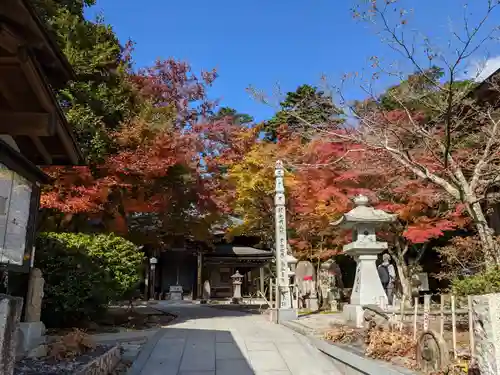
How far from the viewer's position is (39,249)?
9.08m

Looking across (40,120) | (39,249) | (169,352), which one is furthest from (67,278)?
(40,120)

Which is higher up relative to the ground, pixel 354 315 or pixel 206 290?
pixel 354 315

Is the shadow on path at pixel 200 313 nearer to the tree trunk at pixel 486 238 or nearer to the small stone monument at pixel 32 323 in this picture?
the small stone monument at pixel 32 323

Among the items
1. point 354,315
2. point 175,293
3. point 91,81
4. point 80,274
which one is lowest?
point 175,293

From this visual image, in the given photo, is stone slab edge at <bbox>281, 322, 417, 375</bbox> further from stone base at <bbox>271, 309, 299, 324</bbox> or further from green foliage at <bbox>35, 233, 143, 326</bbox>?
green foliage at <bbox>35, 233, 143, 326</bbox>

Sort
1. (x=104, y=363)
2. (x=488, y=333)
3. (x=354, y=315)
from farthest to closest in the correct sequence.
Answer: (x=354, y=315) → (x=104, y=363) → (x=488, y=333)

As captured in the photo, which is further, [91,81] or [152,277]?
[152,277]

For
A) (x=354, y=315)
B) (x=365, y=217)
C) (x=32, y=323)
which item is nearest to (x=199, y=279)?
(x=354, y=315)

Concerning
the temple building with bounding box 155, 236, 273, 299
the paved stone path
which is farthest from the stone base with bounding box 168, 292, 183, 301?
the paved stone path

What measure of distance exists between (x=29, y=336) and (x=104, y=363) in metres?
1.68

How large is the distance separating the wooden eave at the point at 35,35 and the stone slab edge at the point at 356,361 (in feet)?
17.3

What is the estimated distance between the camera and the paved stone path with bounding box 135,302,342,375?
Result: 6.50 metres

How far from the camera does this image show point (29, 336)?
655 centimetres

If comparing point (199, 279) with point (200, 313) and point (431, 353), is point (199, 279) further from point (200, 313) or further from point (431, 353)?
point (431, 353)
